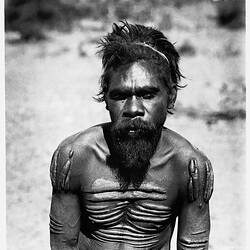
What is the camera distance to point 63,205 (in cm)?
204

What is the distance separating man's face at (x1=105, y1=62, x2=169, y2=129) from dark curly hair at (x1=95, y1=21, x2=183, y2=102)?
0.06 feet

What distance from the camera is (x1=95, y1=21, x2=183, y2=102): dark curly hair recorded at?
76.1 inches

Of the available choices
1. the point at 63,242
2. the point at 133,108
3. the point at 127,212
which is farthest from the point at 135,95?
the point at 63,242

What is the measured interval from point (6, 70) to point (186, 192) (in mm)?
1211

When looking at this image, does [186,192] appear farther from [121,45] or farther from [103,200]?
[121,45]

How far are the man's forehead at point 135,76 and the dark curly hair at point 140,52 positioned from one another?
0.04ft

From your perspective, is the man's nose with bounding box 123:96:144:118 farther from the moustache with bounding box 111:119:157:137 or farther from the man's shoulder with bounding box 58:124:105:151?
the man's shoulder with bounding box 58:124:105:151

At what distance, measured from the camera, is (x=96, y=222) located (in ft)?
6.73

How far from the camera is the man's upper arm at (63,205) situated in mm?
2020

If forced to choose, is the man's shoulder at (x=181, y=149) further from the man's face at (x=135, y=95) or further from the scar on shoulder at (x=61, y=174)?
the scar on shoulder at (x=61, y=174)

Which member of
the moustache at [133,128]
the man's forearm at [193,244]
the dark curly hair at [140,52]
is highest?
the dark curly hair at [140,52]

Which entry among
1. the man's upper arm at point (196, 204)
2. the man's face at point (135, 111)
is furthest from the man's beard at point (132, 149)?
the man's upper arm at point (196, 204)

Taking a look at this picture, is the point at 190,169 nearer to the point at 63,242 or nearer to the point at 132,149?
the point at 132,149

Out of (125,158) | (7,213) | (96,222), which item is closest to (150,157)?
(125,158)
